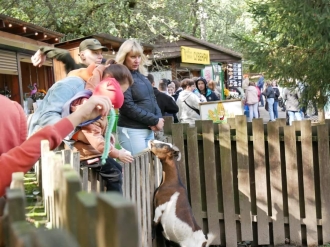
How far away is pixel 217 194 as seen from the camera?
640 centimetres

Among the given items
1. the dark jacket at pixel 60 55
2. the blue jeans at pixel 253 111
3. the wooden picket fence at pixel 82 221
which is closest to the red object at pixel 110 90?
the dark jacket at pixel 60 55

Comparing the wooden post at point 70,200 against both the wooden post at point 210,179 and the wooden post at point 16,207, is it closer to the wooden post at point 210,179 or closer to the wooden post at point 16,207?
the wooden post at point 16,207

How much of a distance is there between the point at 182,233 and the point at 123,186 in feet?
4.35

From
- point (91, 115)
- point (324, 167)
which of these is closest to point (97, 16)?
point (324, 167)

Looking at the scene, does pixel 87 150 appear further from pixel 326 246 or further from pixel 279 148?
pixel 326 246

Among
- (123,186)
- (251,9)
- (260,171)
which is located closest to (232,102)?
(251,9)

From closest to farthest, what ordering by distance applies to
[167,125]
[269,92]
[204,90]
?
[167,125]
[204,90]
[269,92]

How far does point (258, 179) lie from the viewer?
634 centimetres

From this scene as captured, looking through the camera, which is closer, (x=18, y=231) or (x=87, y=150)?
(x=18, y=231)

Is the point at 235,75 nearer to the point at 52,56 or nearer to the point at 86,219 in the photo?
the point at 52,56

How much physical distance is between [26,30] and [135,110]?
244 inches

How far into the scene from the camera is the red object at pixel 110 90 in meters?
3.70

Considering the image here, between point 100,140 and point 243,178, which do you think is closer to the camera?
point 100,140

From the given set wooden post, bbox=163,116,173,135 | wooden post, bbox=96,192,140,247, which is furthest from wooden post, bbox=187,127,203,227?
wooden post, bbox=96,192,140,247
